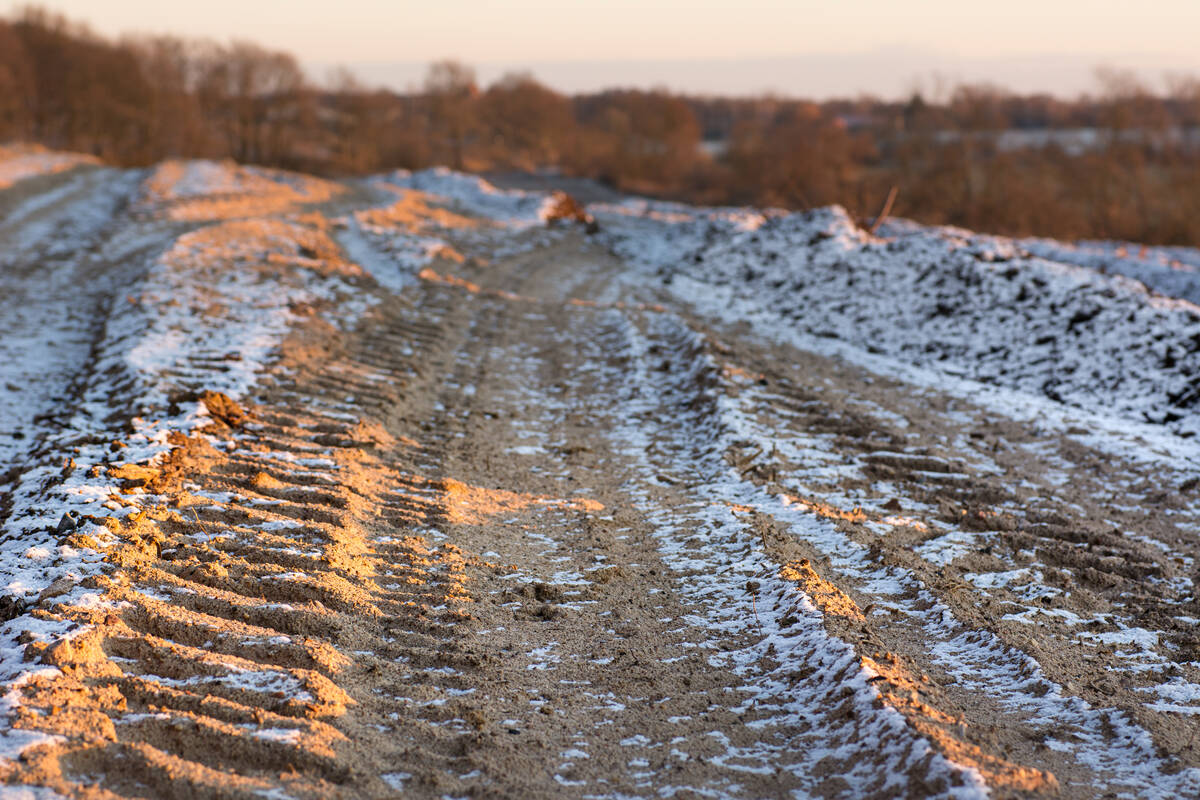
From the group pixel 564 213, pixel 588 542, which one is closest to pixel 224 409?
pixel 588 542

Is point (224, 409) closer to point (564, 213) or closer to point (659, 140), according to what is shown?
point (564, 213)

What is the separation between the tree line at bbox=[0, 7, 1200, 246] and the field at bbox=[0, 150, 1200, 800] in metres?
16.6

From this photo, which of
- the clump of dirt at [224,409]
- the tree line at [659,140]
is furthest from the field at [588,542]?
the tree line at [659,140]

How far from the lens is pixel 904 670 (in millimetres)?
3857

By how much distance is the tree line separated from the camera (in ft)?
90.2

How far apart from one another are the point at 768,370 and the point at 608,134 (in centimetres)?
5099

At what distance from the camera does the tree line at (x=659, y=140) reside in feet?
90.2

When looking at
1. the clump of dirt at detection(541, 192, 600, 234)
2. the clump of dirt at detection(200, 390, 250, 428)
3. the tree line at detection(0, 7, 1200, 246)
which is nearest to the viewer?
the clump of dirt at detection(200, 390, 250, 428)

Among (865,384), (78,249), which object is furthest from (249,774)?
(78,249)

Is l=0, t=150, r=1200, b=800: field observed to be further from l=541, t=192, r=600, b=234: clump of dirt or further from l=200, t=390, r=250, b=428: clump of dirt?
l=541, t=192, r=600, b=234: clump of dirt

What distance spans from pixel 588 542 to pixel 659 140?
43.9 m

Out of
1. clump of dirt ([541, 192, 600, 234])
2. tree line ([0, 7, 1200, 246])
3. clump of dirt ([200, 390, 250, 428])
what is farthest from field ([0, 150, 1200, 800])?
tree line ([0, 7, 1200, 246])

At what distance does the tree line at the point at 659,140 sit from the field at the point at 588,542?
1660 cm

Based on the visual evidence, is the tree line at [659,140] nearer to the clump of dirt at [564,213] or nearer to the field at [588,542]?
the clump of dirt at [564,213]
